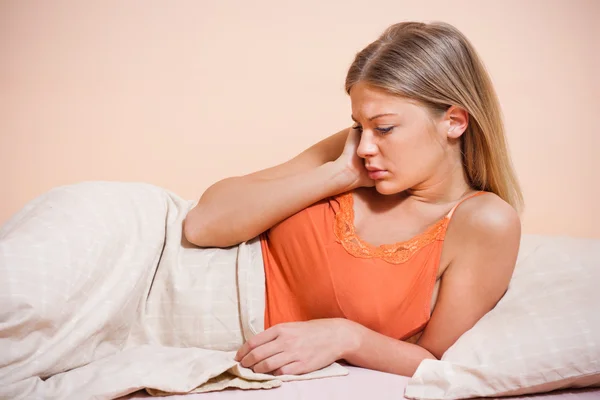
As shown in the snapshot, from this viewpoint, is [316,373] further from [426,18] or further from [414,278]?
[426,18]

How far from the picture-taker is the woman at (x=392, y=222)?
5.36 ft

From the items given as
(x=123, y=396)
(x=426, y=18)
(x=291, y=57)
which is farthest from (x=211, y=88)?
(x=123, y=396)

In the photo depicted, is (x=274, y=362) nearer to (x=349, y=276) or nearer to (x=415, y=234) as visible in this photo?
(x=349, y=276)

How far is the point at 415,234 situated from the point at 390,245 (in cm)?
8

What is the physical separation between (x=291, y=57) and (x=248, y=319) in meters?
1.74

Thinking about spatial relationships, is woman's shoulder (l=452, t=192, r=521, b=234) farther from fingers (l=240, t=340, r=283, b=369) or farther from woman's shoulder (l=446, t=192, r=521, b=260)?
fingers (l=240, t=340, r=283, b=369)

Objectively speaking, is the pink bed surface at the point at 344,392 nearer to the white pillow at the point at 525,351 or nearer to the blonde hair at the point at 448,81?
the white pillow at the point at 525,351

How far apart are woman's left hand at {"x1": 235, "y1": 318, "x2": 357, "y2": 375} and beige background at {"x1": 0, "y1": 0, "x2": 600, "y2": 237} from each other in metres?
1.63

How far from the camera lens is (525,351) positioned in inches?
60.8

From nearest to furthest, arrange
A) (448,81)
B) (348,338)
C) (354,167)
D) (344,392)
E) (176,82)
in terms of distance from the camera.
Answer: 1. (344,392)
2. (348,338)
3. (448,81)
4. (354,167)
5. (176,82)

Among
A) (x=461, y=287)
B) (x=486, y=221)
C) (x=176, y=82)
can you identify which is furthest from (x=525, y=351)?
(x=176, y=82)

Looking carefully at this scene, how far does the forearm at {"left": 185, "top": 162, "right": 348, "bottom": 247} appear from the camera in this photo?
179 centimetres

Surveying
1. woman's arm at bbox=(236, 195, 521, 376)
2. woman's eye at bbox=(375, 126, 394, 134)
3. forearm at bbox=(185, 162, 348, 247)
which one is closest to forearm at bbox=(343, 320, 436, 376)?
woman's arm at bbox=(236, 195, 521, 376)

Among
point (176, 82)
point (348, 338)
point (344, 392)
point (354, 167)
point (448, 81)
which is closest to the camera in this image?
point (344, 392)
